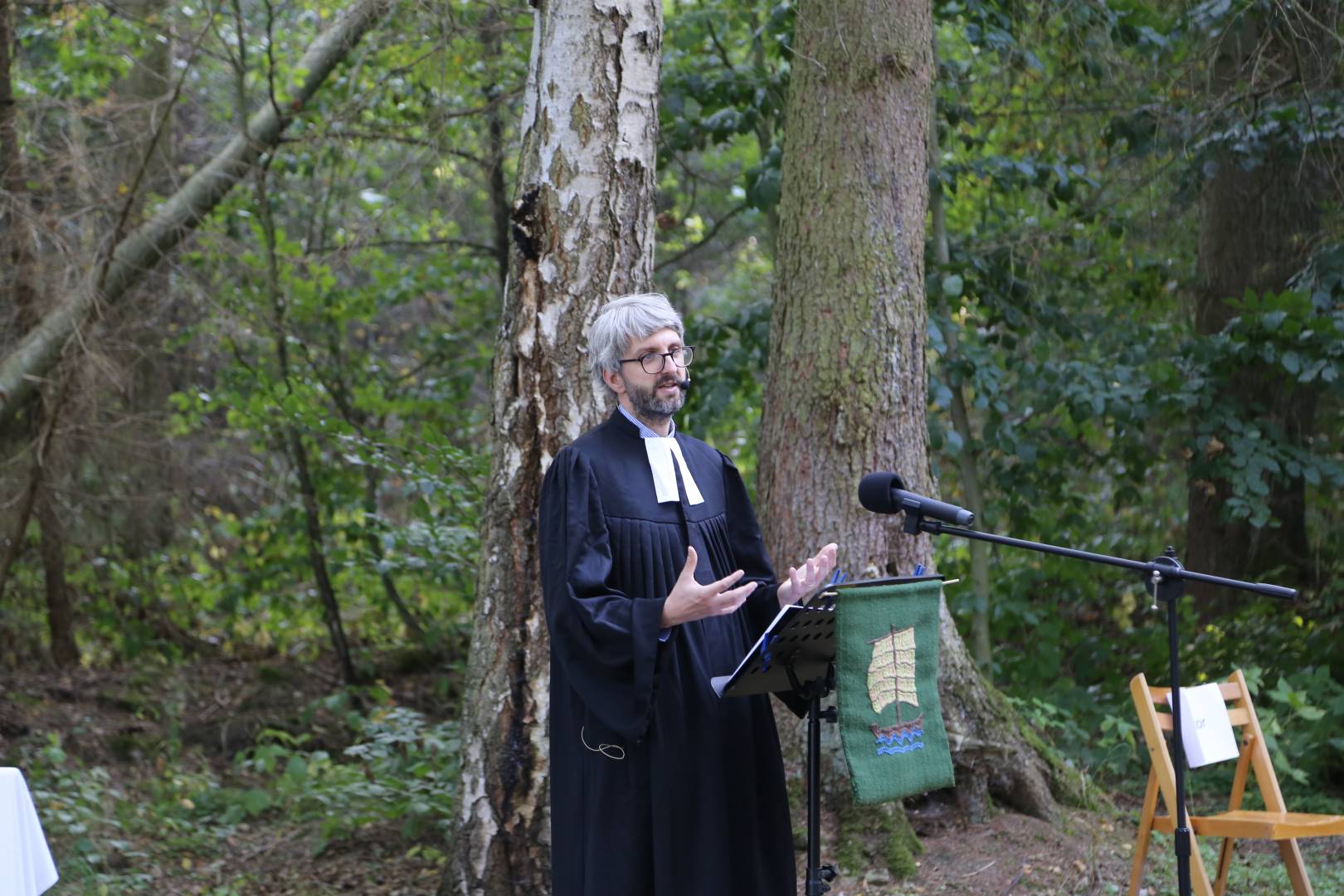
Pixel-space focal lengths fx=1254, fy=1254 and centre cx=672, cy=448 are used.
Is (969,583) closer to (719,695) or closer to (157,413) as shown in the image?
(719,695)

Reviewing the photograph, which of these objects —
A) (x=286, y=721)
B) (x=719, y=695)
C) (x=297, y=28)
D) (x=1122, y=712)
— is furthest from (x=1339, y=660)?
(x=297, y=28)

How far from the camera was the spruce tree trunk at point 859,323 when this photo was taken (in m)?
4.93

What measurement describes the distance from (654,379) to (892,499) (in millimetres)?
669

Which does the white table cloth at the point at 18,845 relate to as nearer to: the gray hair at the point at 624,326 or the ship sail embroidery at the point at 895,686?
the gray hair at the point at 624,326

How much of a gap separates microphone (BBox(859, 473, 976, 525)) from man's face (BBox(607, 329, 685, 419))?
1.71 feet

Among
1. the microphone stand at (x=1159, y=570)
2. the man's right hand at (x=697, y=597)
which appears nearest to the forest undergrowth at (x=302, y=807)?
the microphone stand at (x=1159, y=570)

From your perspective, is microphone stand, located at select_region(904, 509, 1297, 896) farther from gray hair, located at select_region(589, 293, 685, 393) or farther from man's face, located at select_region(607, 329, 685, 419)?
gray hair, located at select_region(589, 293, 685, 393)

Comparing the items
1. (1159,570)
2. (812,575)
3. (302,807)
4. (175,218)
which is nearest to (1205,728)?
(1159,570)

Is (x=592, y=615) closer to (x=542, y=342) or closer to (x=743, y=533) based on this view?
(x=743, y=533)

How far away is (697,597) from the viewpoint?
2.76 metres

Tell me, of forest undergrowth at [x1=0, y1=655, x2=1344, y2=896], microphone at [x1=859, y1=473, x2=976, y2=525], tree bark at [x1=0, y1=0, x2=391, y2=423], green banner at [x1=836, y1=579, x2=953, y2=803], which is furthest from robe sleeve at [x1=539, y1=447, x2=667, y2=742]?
tree bark at [x1=0, y1=0, x2=391, y2=423]

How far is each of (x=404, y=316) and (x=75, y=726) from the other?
4670 mm

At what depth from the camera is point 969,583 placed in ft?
25.6

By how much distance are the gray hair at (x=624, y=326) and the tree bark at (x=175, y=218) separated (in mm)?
4567
